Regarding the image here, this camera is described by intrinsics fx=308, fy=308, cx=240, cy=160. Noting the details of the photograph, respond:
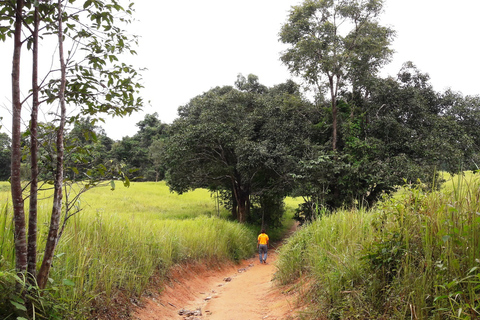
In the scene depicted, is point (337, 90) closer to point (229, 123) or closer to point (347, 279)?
point (229, 123)

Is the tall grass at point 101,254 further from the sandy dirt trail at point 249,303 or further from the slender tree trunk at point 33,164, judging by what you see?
the sandy dirt trail at point 249,303

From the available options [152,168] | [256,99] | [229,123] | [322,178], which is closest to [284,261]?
[322,178]

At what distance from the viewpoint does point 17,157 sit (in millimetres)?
3023

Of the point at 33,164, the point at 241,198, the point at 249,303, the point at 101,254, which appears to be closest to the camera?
the point at 33,164

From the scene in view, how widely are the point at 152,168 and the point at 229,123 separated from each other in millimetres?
34339

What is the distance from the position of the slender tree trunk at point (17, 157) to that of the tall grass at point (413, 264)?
12.1 feet

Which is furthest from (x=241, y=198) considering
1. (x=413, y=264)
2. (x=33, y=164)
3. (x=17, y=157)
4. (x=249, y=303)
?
(x=17, y=157)

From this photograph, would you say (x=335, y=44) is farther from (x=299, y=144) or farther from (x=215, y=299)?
(x=215, y=299)

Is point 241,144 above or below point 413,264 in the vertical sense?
above

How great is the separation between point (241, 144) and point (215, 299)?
1022cm

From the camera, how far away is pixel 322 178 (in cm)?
1498

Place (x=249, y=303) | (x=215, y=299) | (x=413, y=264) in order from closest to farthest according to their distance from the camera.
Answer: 1. (x=413, y=264)
2. (x=249, y=303)
3. (x=215, y=299)

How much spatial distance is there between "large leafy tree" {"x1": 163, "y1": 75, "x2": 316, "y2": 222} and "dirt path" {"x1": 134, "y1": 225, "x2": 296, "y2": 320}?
7624 millimetres

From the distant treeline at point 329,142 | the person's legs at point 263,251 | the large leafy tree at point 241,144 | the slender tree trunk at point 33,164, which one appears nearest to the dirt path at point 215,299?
the slender tree trunk at point 33,164
